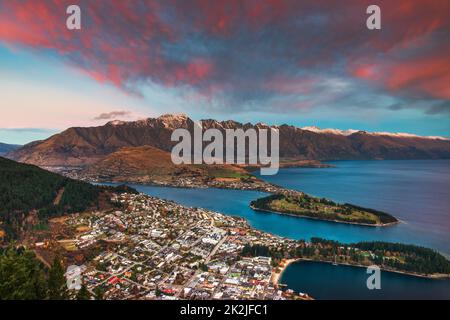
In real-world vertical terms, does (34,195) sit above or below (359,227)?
above

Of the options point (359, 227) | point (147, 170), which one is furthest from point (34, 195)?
point (147, 170)

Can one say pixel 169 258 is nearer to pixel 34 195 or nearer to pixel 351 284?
pixel 351 284

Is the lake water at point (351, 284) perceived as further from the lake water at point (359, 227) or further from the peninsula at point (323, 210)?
the peninsula at point (323, 210)

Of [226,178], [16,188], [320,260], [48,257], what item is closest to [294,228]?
[320,260]

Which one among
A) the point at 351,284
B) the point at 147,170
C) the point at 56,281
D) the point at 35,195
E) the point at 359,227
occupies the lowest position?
the point at 351,284

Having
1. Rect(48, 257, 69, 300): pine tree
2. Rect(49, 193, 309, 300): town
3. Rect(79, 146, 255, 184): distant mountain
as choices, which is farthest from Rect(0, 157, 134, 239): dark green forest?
Rect(79, 146, 255, 184): distant mountain

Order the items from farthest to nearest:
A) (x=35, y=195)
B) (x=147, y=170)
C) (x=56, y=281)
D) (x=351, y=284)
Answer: (x=147, y=170) < (x=35, y=195) < (x=351, y=284) < (x=56, y=281)

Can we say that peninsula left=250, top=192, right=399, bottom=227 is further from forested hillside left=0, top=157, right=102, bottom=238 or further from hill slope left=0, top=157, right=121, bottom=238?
hill slope left=0, top=157, right=121, bottom=238

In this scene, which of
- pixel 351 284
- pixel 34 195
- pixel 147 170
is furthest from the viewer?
pixel 147 170
